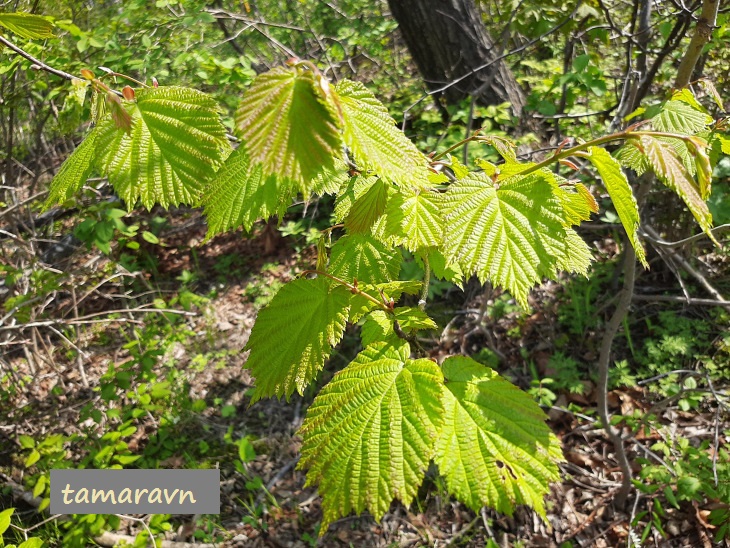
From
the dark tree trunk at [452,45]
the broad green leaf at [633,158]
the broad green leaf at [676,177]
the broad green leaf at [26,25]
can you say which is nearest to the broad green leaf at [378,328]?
the broad green leaf at [676,177]

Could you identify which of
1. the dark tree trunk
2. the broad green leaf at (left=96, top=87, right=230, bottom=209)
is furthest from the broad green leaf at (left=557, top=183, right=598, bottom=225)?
the dark tree trunk

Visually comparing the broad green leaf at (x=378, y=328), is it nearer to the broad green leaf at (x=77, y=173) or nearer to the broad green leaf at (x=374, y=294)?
the broad green leaf at (x=374, y=294)

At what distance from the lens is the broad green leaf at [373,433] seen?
803mm

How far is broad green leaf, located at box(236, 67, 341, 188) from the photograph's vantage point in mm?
627

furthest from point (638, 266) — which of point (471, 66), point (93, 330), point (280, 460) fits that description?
point (93, 330)

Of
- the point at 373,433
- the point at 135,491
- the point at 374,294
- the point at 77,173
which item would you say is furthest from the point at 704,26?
the point at 135,491

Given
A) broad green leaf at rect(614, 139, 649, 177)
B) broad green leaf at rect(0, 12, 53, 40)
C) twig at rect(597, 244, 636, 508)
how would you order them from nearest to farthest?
1. broad green leaf at rect(0, 12, 53, 40)
2. broad green leaf at rect(614, 139, 649, 177)
3. twig at rect(597, 244, 636, 508)

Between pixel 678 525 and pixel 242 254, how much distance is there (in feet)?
11.2

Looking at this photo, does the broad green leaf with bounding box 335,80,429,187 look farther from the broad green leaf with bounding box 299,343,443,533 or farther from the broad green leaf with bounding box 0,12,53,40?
the broad green leaf with bounding box 0,12,53,40

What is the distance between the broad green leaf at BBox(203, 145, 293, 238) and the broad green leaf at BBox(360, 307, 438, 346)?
31cm

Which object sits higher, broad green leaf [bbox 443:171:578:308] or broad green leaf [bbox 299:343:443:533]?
broad green leaf [bbox 443:171:578:308]

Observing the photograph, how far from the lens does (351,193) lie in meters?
1.05

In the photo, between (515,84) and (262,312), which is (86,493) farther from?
(515,84)

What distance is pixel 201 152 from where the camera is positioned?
856mm
